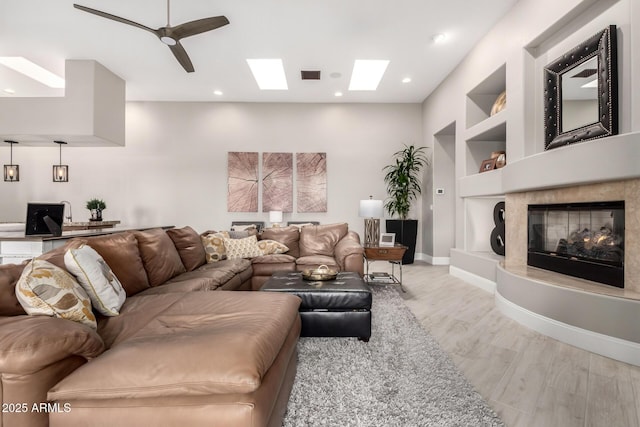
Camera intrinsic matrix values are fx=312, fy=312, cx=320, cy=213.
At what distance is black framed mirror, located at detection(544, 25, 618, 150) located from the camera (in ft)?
8.13

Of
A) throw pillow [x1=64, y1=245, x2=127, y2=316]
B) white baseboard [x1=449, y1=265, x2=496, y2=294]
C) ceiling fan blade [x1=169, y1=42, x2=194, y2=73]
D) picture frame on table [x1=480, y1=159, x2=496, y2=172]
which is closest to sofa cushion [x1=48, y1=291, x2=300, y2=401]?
throw pillow [x1=64, y1=245, x2=127, y2=316]

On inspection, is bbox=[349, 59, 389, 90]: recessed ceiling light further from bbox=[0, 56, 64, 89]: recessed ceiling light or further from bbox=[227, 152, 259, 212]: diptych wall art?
bbox=[0, 56, 64, 89]: recessed ceiling light

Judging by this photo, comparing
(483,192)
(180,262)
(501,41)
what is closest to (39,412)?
(180,262)

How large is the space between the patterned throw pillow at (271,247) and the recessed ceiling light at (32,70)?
15.4 feet

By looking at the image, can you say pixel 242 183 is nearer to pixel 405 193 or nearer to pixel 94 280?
pixel 405 193

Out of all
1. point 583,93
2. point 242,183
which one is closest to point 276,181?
point 242,183

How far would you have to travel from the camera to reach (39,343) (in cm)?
107

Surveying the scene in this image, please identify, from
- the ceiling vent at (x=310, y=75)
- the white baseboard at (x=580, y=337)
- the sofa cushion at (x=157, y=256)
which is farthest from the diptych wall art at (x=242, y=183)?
the white baseboard at (x=580, y=337)

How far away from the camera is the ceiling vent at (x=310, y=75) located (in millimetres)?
5289

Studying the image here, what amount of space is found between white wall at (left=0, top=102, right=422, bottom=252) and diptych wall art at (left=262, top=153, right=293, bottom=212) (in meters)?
0.21

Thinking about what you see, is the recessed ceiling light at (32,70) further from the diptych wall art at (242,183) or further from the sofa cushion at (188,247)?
the sofa cushion at (188,247)

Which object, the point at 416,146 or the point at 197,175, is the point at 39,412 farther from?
the point at 416,146

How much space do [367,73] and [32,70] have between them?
5.63 meters

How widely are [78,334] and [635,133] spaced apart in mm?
3385
